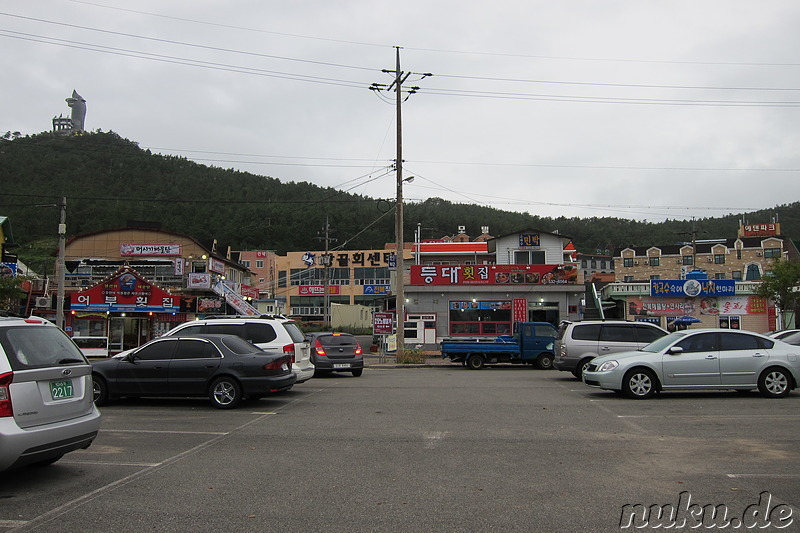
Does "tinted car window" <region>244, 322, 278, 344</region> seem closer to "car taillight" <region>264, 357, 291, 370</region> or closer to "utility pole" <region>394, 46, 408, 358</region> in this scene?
"car taillight" <region>264, 357, 291, 370</region>

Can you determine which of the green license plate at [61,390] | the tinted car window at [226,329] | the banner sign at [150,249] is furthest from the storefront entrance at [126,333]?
the green license plate at [61,390]

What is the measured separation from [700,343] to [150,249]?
139 ft

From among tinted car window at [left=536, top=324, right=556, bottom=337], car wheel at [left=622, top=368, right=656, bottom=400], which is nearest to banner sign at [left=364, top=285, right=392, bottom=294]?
tinted car window at [left=536, top=324, right=556, bottom=337]

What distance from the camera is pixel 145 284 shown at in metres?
30.3

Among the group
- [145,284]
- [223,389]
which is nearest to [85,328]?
[145,284]

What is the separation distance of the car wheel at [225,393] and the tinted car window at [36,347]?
16.3 feet

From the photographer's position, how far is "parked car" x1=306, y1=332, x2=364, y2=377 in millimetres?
20438

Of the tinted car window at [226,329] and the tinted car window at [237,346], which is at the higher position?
the tinted car window at [226,329]

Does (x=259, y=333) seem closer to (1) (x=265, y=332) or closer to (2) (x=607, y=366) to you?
(1) (x=265, y=332)

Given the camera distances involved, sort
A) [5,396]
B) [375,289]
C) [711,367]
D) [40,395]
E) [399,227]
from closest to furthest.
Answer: [5,396] → [40,395] → [711,367] → [399,227] → [375,289]

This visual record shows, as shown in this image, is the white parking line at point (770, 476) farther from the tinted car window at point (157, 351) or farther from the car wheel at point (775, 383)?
the tinted car window at point (157, 351)

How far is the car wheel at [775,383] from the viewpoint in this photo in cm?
1316

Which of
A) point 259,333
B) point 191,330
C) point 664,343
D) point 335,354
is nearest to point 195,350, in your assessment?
point 259,333

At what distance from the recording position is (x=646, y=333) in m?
18.3
